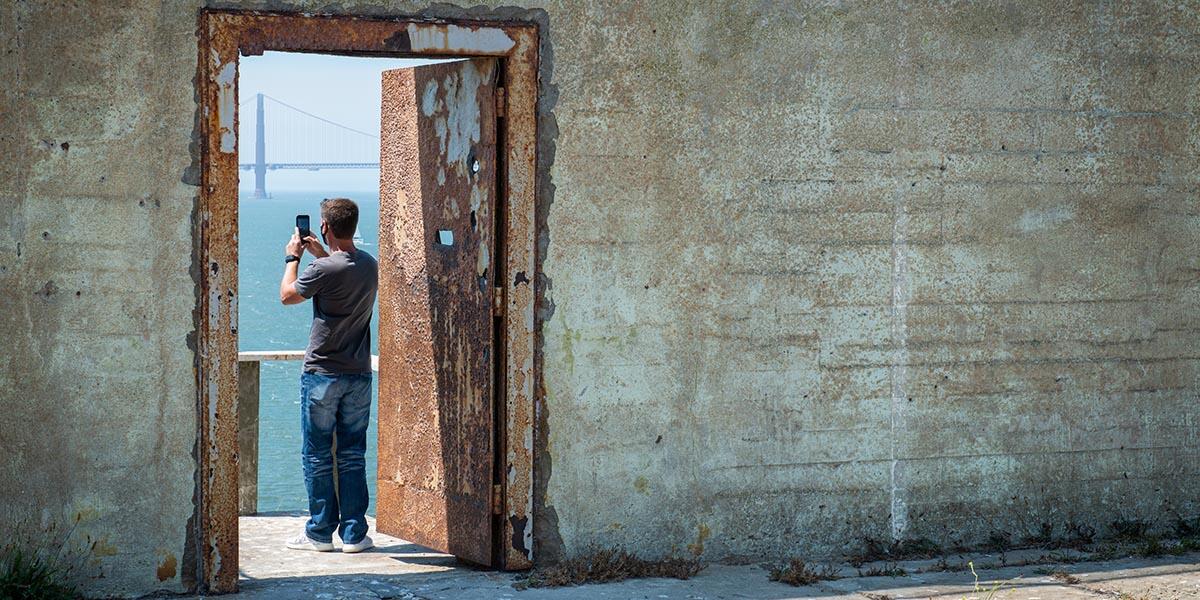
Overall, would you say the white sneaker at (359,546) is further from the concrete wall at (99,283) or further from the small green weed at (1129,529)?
the small green weed at (1129,529)

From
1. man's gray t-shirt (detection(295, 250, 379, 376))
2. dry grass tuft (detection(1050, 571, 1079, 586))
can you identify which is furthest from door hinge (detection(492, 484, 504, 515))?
dry grass tuft (detection(1050, 571, 1079, 586))

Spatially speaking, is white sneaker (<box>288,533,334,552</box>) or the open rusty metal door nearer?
the open rusty metal door

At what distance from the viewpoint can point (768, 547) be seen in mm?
6863

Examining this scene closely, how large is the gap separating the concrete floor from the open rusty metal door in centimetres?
28

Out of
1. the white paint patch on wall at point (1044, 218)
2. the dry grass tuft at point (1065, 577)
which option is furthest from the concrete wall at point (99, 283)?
the white paint patch on wall at point (1044, 218)

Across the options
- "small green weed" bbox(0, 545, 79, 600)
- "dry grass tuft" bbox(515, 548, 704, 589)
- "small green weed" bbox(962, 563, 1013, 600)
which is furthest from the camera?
"dry grass tuft" bbox(515, 548, 704, 589)

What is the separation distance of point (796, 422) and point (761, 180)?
1168 millimetres

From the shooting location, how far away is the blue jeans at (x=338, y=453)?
23.1 ft

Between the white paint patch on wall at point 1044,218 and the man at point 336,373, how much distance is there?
3232 millimetres

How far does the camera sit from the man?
22.7 feet

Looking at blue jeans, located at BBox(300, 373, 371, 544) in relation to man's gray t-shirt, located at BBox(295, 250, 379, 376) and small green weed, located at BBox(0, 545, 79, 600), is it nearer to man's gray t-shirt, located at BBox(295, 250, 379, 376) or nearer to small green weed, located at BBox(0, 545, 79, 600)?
man's gray t-shirt, located at BBox(295, 250, 379, 376)

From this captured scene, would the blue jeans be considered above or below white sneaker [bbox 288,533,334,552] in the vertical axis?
above

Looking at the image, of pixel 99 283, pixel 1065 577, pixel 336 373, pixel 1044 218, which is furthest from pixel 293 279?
pixel 1065 577

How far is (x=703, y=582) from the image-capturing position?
21.2ft
